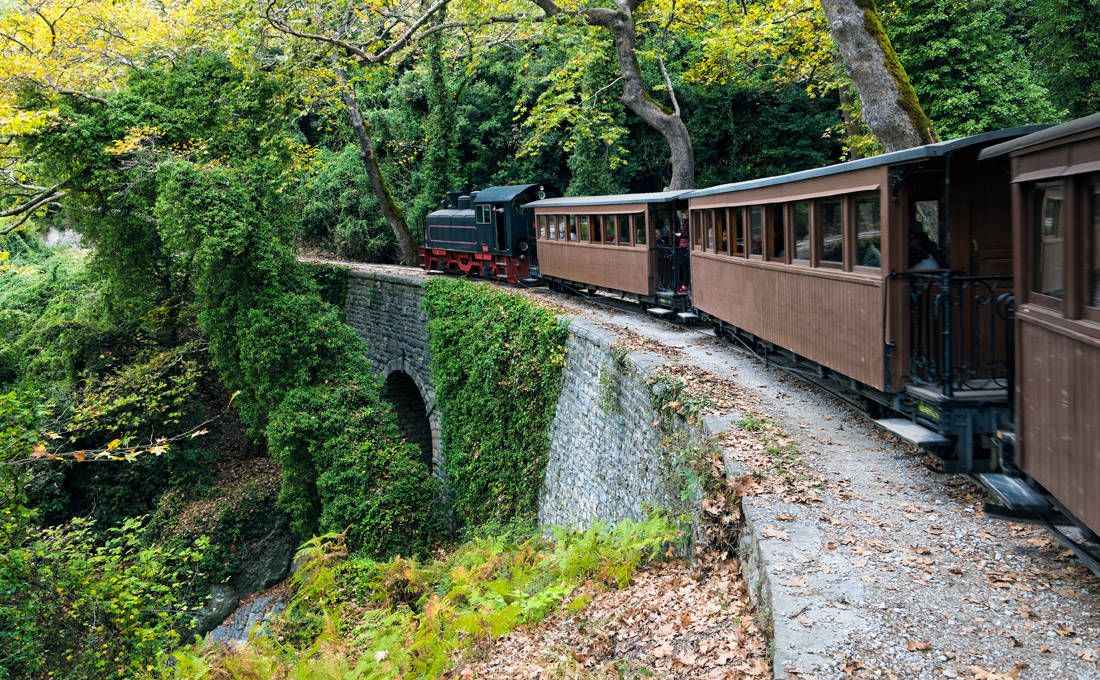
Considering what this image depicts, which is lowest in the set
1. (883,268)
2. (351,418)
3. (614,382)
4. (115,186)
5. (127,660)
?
(127,660)

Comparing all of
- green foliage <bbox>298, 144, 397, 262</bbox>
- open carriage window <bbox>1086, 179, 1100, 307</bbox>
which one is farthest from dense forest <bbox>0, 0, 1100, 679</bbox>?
green foliage <bbox>298, 144, 397, 262</bbox>

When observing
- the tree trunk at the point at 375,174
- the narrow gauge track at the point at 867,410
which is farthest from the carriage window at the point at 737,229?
the tree trunk at the point at 375,174

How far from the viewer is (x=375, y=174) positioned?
26469 millimetres

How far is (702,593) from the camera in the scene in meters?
5.29

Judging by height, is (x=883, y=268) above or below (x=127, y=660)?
above

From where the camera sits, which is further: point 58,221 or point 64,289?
point 58,221

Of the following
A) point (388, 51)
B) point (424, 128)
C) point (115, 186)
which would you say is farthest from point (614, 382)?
point (424, 128)

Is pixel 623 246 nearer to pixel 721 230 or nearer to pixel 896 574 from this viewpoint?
pixel 721 230

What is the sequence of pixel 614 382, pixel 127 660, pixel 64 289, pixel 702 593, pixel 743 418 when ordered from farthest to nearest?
pixel 64 289 → pixel 127 660 → pixel 614 382 → pixel 743 418 → pixel 702 593

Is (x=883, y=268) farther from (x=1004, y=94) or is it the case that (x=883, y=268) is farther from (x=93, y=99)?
(x=93, y=99)

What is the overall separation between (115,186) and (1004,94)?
2228cm

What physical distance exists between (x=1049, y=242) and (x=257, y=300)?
17181mm

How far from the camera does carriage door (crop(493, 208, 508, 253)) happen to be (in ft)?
72.6

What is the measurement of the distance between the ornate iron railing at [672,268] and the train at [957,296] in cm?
246
